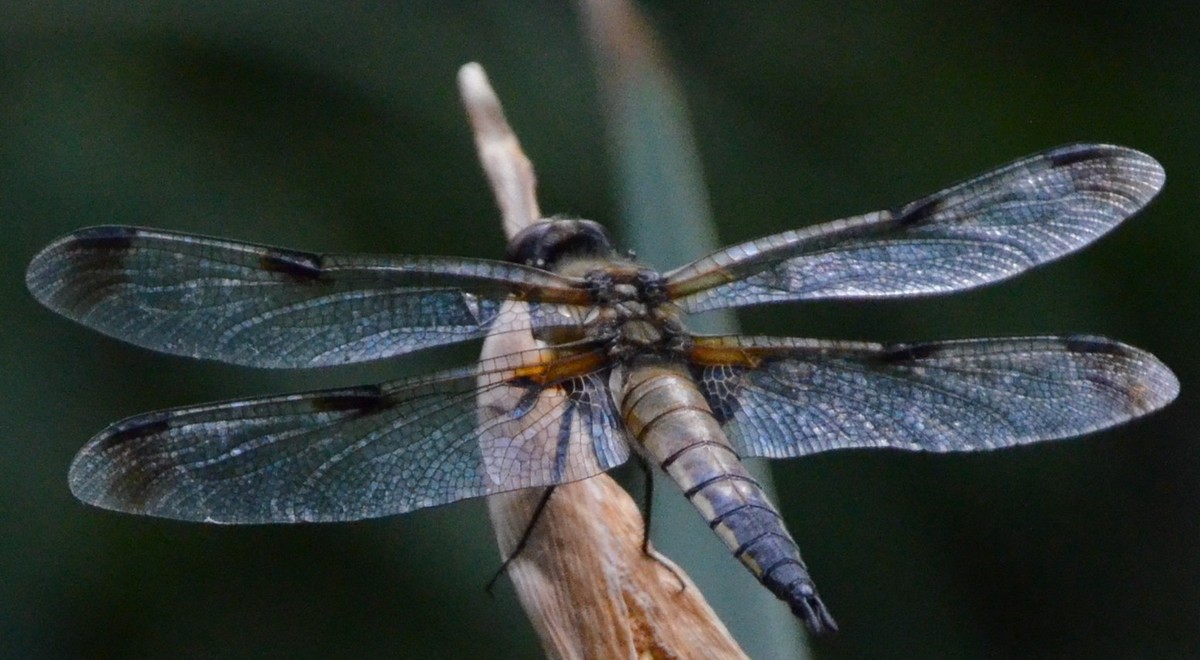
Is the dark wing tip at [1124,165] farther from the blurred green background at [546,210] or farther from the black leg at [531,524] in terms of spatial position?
the black leg at [531,524]

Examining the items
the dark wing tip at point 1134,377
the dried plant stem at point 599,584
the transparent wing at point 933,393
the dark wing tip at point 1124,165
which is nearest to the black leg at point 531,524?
the dried plant stem at point 599,584

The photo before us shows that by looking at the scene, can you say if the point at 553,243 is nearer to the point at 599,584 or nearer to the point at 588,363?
the point at 588,363

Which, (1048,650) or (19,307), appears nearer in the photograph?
(19,307)

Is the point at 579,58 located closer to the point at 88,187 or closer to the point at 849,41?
the point at 849,41

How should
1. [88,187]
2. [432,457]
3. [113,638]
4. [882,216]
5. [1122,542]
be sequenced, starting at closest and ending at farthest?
[432,457], [882,216], [113,638], [88,187], [1122,542]

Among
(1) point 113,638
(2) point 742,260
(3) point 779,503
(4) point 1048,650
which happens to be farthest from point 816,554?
(1) point 113,638

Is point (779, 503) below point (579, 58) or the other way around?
below

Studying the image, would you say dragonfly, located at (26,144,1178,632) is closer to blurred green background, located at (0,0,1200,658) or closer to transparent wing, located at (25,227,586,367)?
transparent wing, located at (25,227,586,367)

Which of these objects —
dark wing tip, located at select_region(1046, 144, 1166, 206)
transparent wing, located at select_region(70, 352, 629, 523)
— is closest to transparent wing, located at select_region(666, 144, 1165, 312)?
dark wing tip, located at select_region(1046, 144, 1166, 206)
